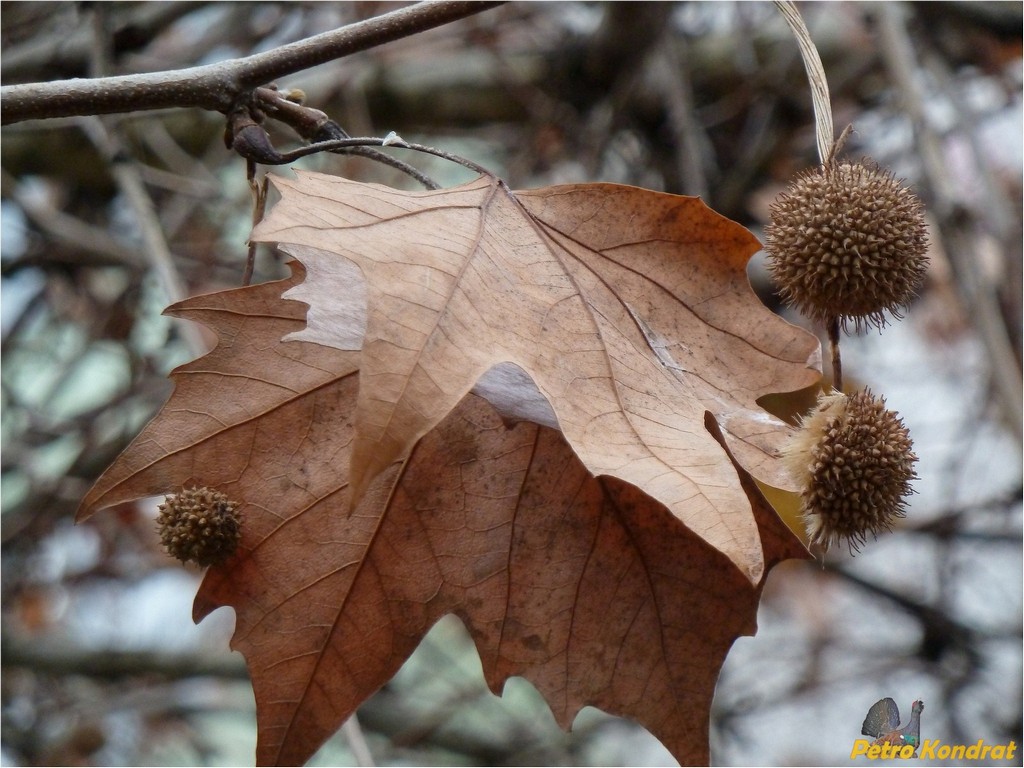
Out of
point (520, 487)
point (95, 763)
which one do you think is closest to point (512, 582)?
point (520, 487)

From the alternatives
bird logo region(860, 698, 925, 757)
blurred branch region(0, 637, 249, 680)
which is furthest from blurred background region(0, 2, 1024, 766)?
bird logo region(860, 698, 925, 757)

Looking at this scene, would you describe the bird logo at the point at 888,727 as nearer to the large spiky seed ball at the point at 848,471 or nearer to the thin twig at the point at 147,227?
the large spiky seed ball at the point at 848,471

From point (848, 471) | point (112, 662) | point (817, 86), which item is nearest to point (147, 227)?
point (817, 86)

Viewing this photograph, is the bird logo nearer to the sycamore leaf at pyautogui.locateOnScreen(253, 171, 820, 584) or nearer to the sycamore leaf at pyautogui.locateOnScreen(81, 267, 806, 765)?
the sycamore leaf at pyautogui.locateOnScreen(81, 267, 806, 765)

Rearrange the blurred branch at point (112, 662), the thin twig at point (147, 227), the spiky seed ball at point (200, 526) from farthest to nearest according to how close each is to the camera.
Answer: the blurred branch at point (112, 662) → the thin twig at point (147, 227) → the spiky seed ball at point (200, 526)

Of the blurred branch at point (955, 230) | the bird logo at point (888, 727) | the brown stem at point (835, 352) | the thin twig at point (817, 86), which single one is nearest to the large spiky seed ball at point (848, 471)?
the brown stem at point (835, 352)

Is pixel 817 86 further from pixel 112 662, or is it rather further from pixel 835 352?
pixel 112 662

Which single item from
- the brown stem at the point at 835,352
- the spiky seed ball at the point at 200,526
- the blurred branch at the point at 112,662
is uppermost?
the blurred branch at the point at 112,662

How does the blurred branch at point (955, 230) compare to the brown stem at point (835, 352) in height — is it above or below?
above
